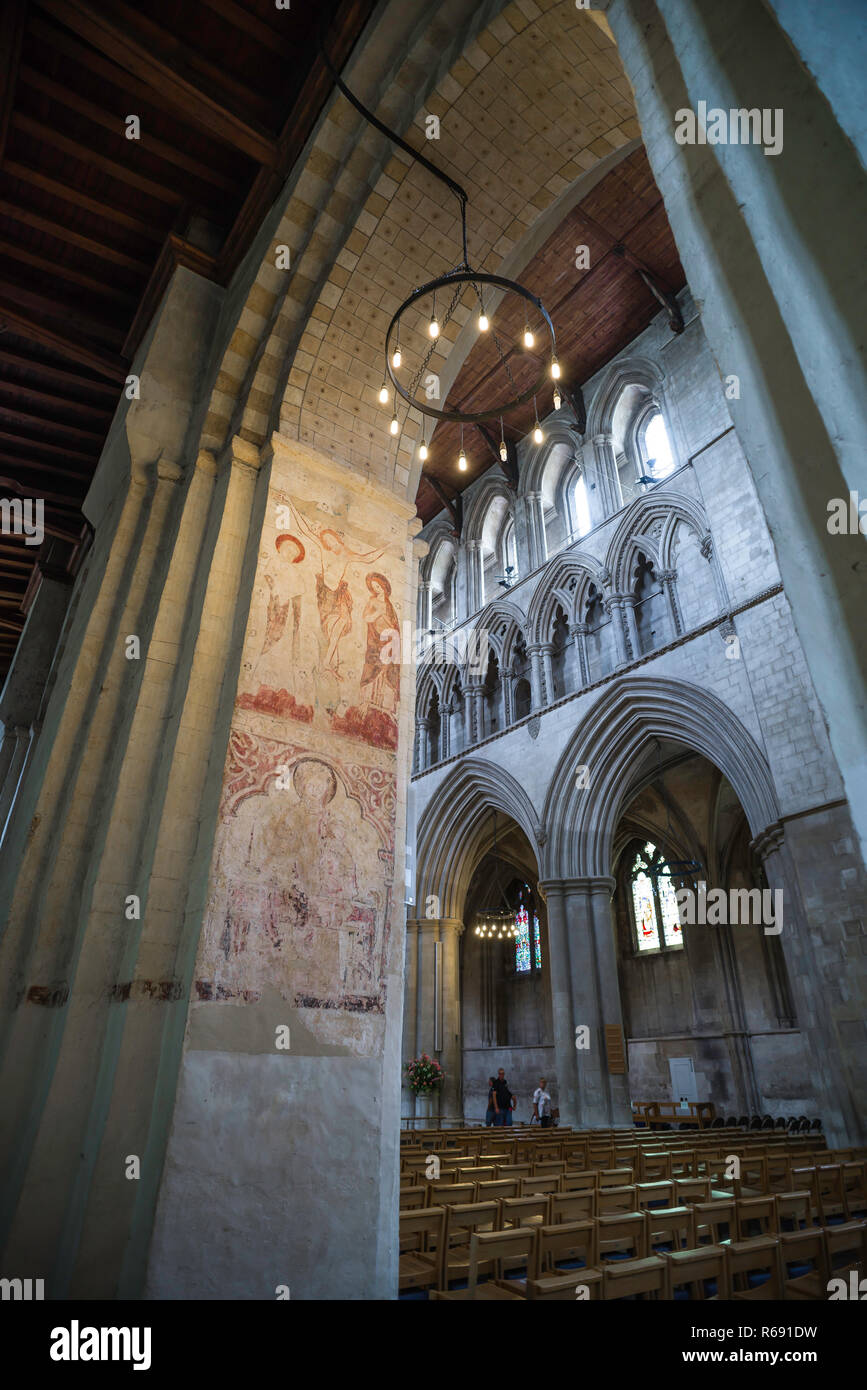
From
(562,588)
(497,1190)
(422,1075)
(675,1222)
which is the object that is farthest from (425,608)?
(675,1222)

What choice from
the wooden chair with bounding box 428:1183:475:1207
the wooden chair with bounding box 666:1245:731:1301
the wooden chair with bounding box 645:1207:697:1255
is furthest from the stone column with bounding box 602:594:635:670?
the wooden chair with bounding box 666:1245:731:1301

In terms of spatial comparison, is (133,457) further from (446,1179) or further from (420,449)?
(446,1179)

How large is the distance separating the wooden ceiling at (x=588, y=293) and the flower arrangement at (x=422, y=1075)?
1380 centimetres

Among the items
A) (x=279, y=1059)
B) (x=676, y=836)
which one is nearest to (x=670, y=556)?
(x=676, y=836)

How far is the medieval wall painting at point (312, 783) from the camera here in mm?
3518

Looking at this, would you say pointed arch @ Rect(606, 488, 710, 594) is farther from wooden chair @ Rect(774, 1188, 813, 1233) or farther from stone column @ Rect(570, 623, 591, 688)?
wooden chair @ Rect(774, 1188, 813, 1233)

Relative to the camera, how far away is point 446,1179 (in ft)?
16.2

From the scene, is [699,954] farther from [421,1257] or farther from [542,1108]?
[421,1257]

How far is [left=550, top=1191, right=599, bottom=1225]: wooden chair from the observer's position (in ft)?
12.1

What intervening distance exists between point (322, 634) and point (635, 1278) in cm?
332

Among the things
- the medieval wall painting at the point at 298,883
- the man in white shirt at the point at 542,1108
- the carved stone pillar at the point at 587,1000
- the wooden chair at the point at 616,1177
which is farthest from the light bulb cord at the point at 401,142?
the man in white shirt at the point at 542,1108

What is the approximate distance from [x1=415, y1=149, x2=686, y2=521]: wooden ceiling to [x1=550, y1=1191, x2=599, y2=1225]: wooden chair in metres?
11.9

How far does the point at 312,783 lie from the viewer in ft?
13.1

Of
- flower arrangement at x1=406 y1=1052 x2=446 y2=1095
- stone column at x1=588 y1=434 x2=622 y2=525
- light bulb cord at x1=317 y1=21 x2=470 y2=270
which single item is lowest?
flower arrangement at x1=406 y1=1052 x2=446 y2=1095
